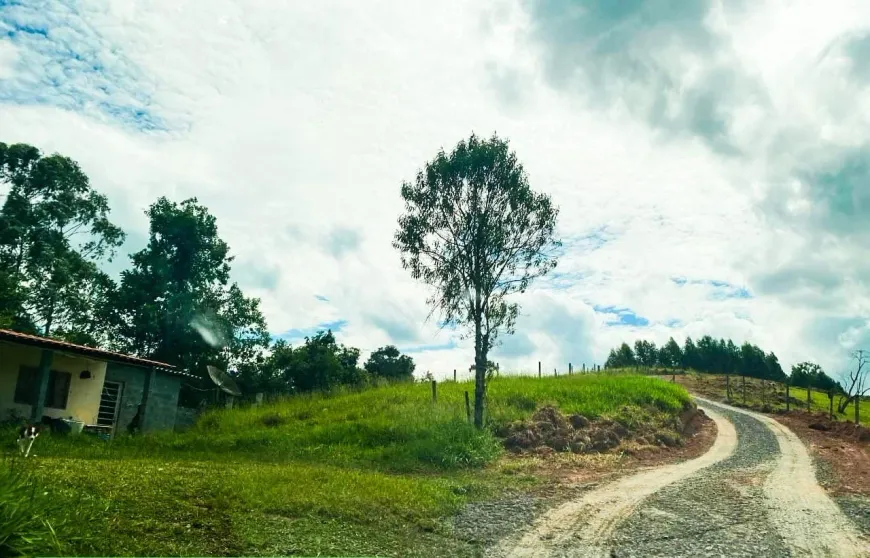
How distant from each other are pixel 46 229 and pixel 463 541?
4046 cm

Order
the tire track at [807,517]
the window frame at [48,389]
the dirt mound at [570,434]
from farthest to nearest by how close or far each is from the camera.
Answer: the window frame at [48,389] → the dirt mound at [570,434] → the tire track at [807,517]

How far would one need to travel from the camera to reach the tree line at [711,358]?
11444cm

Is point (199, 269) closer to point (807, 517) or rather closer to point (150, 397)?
point (150, 397)

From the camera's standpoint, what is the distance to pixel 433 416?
85.5ft

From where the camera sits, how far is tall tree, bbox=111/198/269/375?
46625 millimetres

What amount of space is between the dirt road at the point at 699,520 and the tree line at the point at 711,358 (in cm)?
9448

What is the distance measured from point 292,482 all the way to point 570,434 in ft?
47.7

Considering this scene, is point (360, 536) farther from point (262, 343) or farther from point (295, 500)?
point (262, 343)

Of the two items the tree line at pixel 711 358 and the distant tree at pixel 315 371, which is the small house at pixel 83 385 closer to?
the distant tree at pixel 315 371

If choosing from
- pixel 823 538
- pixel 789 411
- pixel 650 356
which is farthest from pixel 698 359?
pixel 823 538

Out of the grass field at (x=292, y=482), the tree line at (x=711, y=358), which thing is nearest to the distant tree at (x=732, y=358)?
the tree line at (x=711, y=358)

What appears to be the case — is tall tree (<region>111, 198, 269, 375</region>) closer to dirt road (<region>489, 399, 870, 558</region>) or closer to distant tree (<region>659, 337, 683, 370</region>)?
dirt road (<region>489, 399, 870, 558</region>)

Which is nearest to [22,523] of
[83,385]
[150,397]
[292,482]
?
[292,482]

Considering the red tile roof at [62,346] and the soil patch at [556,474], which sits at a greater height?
the red tile roof at [62,346]
